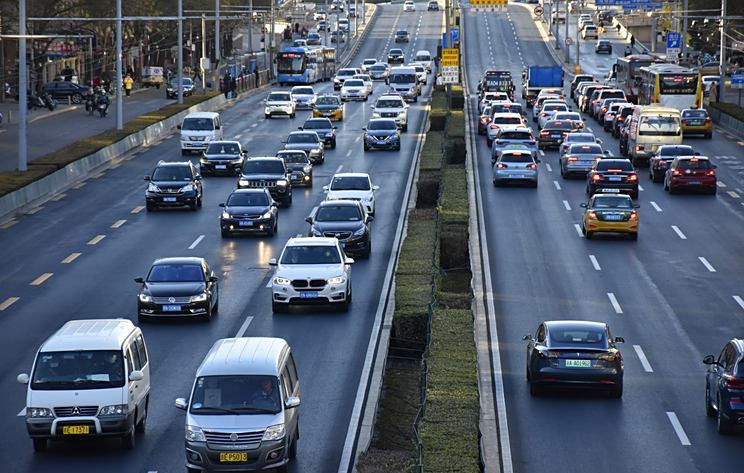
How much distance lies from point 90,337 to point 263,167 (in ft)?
99.8

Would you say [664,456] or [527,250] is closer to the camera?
[664,456]

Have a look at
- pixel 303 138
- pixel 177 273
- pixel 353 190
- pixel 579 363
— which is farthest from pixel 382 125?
pixel 579 363

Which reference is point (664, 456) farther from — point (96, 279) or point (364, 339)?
point (96, 279)

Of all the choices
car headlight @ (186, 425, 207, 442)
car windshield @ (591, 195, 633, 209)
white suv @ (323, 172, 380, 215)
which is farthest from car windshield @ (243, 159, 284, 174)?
car headlight @ (186, 425, 207, 442)

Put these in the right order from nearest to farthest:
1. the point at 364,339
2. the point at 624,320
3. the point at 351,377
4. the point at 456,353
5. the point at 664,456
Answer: the point at 664,456
the point at 456,353
the point at 351,377
the point at 364,339
the point at 624,320

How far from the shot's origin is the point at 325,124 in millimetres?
72000

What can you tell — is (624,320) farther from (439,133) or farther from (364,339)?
(439,133)

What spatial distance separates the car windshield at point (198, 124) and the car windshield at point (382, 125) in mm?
7396

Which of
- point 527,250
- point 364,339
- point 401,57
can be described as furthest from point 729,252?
point 401,57

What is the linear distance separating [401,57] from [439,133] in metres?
73.1

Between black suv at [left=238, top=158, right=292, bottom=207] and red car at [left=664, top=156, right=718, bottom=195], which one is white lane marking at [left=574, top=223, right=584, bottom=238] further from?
black suv at [left=238, top=158, right=292, bottom=207]

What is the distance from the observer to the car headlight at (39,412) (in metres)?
22.4

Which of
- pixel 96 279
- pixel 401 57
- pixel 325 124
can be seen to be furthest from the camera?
pixel 401 57

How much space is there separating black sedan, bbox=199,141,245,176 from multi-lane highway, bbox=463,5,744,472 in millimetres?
9814
